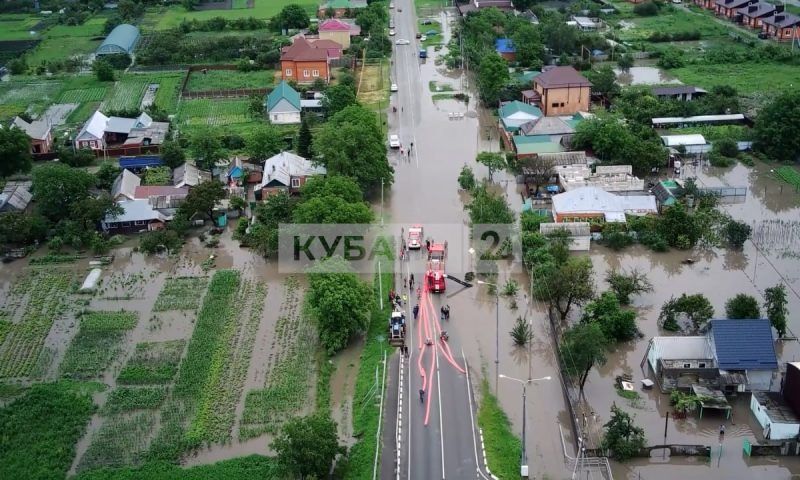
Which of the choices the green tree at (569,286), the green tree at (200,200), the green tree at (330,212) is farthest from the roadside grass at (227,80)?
the green tree at (569,286)

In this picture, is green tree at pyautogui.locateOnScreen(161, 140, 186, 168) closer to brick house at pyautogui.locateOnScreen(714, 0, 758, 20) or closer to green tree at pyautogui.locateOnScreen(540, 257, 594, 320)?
green tree at pyautogui.locateOnScreen(540, 257, 594, 320)

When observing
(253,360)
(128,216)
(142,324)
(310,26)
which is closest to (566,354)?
(253,360)

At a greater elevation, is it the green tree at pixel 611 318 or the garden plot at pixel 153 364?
the green tree at pixel 611 318

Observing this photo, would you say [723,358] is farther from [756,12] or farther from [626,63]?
[756,12]

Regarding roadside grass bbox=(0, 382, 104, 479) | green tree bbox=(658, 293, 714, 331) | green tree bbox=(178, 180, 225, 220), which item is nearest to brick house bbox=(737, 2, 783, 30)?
green tree bbox=(658, 293, 714, 331)

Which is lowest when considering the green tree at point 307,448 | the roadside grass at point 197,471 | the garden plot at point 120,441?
the garden plot at point 120,441

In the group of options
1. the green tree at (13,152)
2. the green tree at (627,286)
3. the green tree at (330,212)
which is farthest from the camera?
the green tree at (13,152)

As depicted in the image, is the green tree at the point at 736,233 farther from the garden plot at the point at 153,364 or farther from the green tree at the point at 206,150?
the green tree at the point at 206,150
